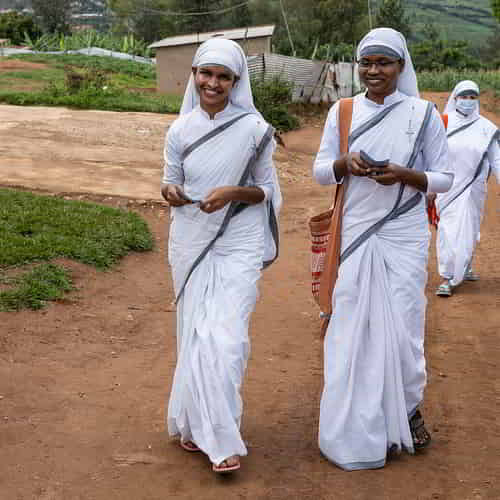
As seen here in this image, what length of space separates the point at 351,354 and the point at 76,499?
5.14 feet

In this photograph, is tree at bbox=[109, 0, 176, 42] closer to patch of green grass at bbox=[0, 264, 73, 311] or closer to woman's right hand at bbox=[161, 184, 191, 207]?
patch of green grass at bbox=[0, 264, 73, 311]

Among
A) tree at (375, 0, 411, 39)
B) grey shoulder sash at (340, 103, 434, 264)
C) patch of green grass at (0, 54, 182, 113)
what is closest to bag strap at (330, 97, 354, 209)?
grey shoulder sash at (340, 103, 434, 264)

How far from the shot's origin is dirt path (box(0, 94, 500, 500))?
4746mm

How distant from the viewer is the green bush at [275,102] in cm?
2481

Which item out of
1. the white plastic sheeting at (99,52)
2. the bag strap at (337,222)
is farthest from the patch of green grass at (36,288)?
the white plastic sheeting at (99,52)

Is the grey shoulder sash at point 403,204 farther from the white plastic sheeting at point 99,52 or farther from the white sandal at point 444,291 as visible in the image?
the white plastic sheeting at point 99,52

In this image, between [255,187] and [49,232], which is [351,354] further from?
[49,232]

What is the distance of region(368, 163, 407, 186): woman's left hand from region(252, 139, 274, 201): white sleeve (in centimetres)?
56

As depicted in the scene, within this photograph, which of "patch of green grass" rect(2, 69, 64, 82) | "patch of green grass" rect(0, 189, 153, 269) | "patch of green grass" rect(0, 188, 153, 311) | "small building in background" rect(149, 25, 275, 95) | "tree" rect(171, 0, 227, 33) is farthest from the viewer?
"tree" rect(171, 0, 227, 33)

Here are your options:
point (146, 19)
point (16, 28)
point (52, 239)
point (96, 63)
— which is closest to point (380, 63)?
point (52, 239)

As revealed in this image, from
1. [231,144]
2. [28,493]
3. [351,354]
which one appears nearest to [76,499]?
[28,493]

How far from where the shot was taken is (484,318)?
8.77 m

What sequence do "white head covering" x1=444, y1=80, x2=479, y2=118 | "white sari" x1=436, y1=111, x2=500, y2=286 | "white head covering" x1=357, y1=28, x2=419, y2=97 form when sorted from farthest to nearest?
"white head covering" x1=444, y1=80, x2=479, y2=118 < "white sari" x1=436, y1=111, x2=500, y2=286 < "white head covering" x1=357, y1=28, x2=419, y2=97

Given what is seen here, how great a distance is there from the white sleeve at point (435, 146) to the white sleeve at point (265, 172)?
84cm
